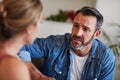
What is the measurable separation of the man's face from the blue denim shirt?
116 millimetres

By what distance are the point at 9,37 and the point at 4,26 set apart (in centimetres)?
5

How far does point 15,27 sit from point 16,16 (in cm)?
4

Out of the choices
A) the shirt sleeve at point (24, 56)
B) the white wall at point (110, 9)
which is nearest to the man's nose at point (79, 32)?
the shirt sleeve at point (24, 56)

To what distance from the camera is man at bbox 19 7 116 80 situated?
77.6 inches

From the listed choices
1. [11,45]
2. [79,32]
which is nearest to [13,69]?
[11,45]

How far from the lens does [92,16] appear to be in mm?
1986

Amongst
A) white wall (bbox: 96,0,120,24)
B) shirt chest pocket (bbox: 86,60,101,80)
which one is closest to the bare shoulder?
shirt chest pocket (bbox: 86,60,101,80)

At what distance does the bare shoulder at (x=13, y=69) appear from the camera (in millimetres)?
1040

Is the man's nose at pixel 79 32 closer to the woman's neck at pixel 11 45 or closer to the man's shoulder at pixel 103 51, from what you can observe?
the man's shoulder at pixel 103 51

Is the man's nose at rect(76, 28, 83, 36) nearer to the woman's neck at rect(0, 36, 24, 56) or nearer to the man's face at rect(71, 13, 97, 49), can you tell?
the man's face at rect(71, 13, 97, 49)

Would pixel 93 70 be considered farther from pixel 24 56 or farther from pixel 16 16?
pixel 16 16

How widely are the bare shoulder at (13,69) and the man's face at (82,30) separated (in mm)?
887

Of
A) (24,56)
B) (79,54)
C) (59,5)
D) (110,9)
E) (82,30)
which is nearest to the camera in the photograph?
(24,56)

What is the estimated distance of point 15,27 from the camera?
1069mm
